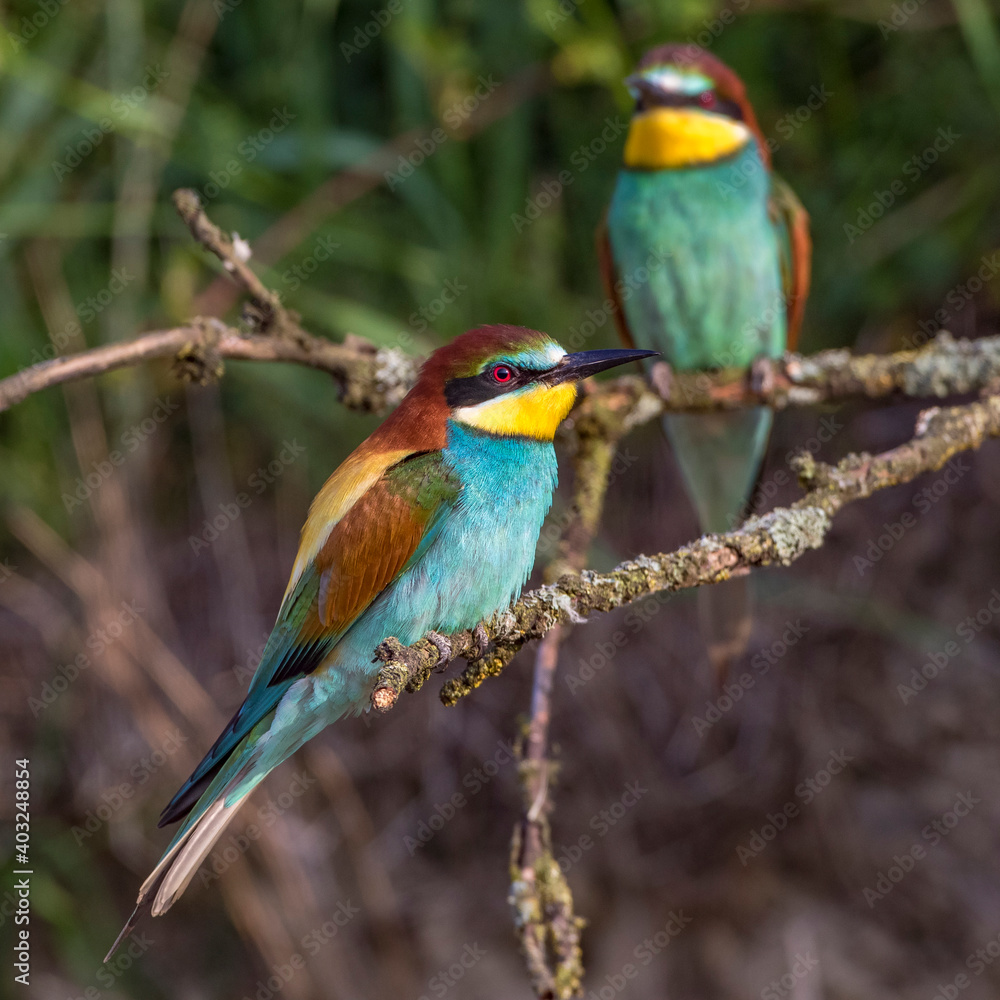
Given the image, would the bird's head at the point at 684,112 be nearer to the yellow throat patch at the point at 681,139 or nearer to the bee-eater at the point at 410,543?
the yellow throat patch at the point at 681,139

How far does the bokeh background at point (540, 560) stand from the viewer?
284 centimetres

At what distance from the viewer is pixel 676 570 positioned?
1191 mm

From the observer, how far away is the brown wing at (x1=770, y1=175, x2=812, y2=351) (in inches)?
107

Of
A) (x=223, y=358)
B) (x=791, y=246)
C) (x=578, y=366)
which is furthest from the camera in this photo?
(x=791, y=246)

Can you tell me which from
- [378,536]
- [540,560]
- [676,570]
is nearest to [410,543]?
[378,536]

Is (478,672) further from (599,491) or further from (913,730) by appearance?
(913,730)

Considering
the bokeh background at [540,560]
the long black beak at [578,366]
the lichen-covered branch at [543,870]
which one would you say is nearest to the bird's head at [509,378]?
the long black beak at [578,366]

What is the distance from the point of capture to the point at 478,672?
1111 mm

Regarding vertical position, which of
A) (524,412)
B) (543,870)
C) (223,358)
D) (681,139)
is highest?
(681,139)

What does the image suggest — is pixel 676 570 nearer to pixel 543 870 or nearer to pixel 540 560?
pixel 543 870

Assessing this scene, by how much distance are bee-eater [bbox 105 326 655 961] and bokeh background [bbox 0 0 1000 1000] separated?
1377mm

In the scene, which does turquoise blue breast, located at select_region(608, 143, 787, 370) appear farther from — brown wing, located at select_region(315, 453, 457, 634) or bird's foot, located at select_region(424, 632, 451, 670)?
bird's foot, located at select_region(424, 632, 451, 670)

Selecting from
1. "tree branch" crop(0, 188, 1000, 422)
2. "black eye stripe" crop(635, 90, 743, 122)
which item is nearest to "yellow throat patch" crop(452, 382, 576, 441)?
"tree branch" crop(0, 188, 1000, 422)

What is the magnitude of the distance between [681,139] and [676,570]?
1.77 metres
